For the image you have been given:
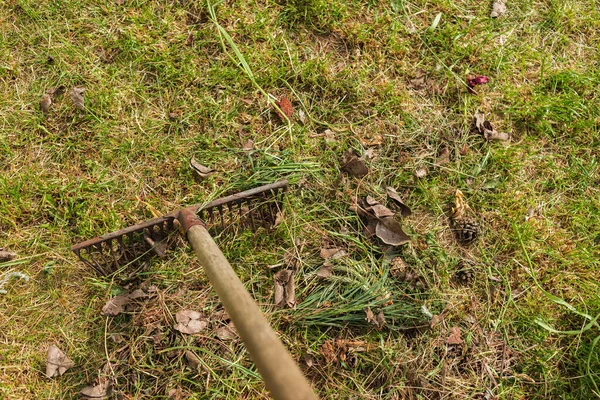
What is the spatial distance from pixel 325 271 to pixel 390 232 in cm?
47

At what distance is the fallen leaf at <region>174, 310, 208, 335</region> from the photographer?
2.63 m

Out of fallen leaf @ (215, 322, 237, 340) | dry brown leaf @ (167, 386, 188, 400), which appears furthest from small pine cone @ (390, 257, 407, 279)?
dry brown leaf @ (167, 386, 188, 400)

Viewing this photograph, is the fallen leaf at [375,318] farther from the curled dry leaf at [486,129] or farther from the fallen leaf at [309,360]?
the curled dry leaf at [486,129]

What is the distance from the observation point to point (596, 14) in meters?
3.67

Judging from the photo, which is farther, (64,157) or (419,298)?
(64,157)

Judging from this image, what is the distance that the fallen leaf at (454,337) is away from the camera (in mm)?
2727

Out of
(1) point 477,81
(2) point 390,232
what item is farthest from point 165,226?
(1) point 477,81

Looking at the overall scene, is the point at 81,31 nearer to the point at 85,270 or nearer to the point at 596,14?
the point at 85,270

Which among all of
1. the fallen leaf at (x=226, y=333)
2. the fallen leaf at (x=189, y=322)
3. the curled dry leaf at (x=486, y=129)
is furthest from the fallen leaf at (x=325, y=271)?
the curled dry leaf at (x=486, y=129)

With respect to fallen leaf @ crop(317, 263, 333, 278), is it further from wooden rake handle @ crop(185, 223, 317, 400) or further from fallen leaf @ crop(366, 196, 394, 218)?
wooden rake handle @ crop(185, 223, 317, 400)

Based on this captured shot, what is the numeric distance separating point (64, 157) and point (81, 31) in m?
0.95

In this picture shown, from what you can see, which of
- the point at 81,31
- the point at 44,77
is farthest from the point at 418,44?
the point at 44,77

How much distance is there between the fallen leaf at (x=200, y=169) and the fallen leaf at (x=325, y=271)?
3.09 feet

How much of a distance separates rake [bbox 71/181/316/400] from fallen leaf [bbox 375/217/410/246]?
638 mm
